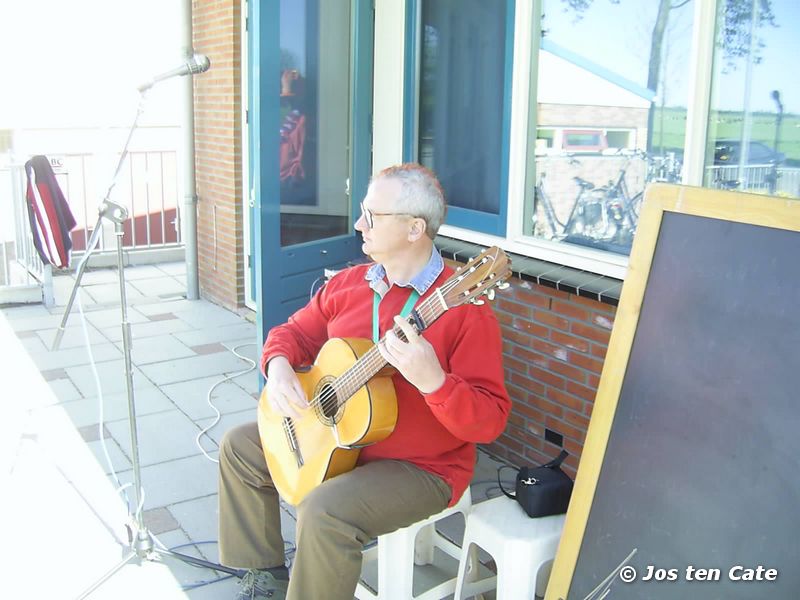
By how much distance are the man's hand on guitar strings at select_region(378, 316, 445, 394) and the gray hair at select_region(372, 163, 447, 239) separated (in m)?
0.44

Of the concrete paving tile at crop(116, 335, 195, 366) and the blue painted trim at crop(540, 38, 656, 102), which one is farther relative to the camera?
the concrete paving tile at crop(116, 335, 195, 366)

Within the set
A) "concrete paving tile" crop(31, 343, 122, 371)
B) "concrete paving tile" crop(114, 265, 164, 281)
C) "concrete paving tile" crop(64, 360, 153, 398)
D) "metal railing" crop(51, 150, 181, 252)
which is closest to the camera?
"concrete paving tile" crop(64, 360, 153, 398)

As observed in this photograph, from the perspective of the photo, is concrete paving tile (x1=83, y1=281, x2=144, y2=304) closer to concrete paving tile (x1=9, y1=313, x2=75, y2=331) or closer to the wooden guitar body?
concrete paving tile (x1=9, y1=313, x2=75, y2=331)

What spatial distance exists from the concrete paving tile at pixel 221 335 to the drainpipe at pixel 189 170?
86 centimetres

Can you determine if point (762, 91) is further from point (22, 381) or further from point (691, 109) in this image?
point (22, 381)

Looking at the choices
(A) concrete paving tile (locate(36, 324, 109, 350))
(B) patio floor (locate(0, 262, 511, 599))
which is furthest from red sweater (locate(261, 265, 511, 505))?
(A) concrete paving tile (locate(36, 324, 109, 350))

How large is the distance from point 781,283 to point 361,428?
3.36 feet

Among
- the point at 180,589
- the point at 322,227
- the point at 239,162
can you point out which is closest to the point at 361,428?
the point at 180,589

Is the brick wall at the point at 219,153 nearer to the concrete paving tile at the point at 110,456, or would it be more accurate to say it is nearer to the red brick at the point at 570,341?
the concrete paving tile at the point at 110,456

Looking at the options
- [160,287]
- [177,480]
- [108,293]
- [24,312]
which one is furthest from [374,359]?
[160,287]

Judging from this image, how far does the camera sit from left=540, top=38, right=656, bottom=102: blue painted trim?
301 cm

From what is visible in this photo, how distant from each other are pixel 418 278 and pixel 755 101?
1206mm

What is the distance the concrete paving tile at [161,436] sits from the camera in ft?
12.0

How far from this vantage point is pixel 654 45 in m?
2.96
